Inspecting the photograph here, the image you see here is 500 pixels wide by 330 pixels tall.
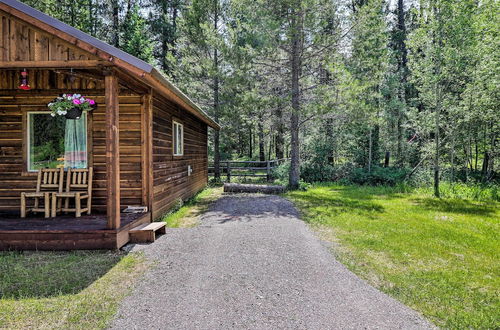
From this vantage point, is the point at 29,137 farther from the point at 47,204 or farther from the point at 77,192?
the point at 77,192

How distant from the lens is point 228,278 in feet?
11.5

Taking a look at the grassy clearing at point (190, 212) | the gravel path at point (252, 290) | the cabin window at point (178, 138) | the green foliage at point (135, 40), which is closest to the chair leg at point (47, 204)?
the gravel path at point (252, 290)

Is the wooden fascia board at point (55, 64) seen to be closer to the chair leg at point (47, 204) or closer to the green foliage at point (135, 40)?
the chair leg at point (47, 204)

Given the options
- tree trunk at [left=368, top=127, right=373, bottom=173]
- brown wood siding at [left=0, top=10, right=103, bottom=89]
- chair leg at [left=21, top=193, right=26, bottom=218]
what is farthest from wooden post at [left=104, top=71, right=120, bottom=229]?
tree trunk at [left=368, top=127, right=373, bottom=173]

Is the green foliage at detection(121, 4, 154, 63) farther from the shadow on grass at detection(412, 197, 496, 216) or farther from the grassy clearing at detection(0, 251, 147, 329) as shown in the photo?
the shadow on grass at detection(412, 197, 496, 216)

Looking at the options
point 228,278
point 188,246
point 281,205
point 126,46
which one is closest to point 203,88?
point 126,46

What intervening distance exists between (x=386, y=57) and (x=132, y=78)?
47.9 ft

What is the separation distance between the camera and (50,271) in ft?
11.8

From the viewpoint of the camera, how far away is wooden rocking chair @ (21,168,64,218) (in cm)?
525

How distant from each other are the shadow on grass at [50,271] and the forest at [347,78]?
8121mm

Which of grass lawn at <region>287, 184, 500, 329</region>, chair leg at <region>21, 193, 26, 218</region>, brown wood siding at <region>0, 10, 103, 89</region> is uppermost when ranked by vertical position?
brown wood siding at <region>0, 10, 103, 89</region>

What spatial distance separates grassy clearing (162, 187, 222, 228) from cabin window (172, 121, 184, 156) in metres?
1.53

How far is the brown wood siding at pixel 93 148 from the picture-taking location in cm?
567

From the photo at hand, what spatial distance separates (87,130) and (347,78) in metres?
8.16
